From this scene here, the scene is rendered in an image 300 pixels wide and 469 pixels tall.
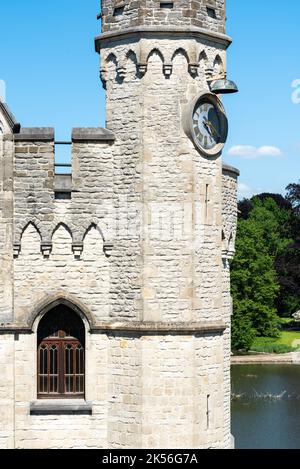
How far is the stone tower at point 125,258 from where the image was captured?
17.0 metres

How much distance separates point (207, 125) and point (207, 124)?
19 millimetres

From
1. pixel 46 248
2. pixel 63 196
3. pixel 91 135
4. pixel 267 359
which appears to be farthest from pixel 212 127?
pixel 267 359

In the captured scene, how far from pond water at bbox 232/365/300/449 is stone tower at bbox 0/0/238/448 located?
11.4 metres

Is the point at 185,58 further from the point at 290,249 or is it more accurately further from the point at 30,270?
the point at 290,249

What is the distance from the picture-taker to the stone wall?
17.1m

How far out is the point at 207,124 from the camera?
17.6 meters

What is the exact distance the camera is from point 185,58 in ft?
56.3

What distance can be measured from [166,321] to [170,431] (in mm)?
2029

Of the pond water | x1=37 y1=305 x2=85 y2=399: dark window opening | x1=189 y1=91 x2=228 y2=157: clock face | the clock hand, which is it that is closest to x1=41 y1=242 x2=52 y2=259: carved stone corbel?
x1=37 y1=305 x2=85 y2=399: dark window opening

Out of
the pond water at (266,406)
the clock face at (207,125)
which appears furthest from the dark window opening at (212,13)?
the pond water at (266,406)

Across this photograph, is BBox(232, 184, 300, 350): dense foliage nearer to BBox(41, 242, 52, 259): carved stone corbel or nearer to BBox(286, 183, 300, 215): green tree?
BBox(286, 183, 300, 215): green tree

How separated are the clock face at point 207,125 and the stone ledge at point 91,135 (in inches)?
A: 64.6

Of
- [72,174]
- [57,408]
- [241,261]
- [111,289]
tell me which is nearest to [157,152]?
[72,174]

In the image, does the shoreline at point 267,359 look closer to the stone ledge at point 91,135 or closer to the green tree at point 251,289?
the green tree at point 251,289
